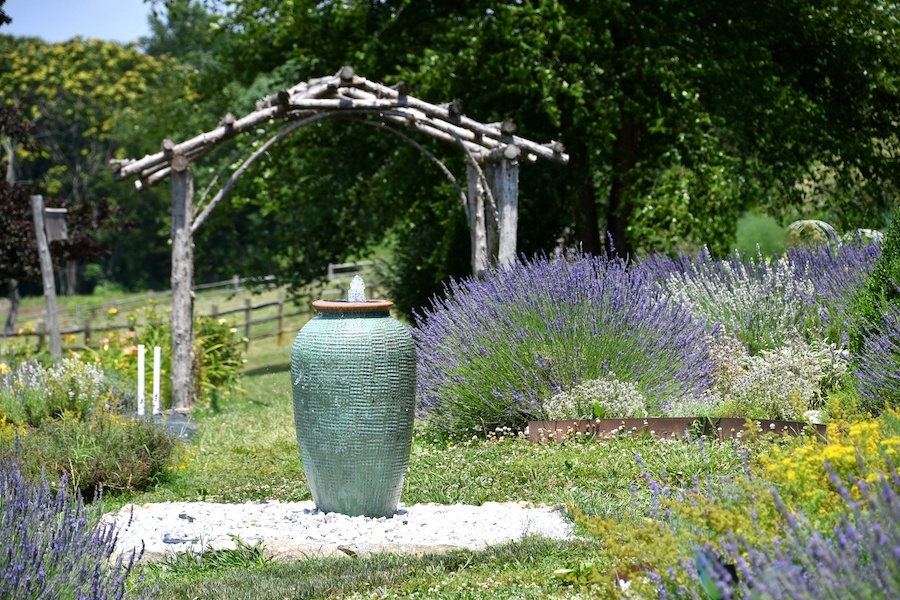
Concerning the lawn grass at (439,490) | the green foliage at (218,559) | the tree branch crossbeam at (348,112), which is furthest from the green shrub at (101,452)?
the tree branch crossbeam at (348,112)

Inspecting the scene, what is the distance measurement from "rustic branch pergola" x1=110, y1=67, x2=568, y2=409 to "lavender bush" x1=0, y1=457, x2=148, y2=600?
626 centimetres

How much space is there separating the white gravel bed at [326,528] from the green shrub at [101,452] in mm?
629

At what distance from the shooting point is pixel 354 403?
544 centimetres

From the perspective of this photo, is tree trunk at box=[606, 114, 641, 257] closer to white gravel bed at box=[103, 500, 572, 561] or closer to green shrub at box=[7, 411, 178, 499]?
green shrub at box=[7, 411, 178, 499]

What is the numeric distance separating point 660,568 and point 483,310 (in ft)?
15.5

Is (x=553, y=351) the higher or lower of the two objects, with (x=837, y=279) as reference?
lower

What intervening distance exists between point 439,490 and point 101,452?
2.11 m

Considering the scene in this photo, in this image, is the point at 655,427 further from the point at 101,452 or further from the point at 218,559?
the point at 101,452

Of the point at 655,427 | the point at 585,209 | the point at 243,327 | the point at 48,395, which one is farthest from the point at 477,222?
the point at 243,327

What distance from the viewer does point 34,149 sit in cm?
1633

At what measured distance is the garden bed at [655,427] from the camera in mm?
6473

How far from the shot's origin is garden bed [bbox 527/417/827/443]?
647 cm

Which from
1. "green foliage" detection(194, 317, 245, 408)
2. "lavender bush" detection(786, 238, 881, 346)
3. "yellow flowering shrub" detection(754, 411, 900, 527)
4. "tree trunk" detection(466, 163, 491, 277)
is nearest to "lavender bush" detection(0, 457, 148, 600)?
"yellow flowering shrub" detection(754, 411, 900, 527)

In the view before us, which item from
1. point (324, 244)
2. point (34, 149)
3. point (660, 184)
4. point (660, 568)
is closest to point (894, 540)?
point (660, 568)
